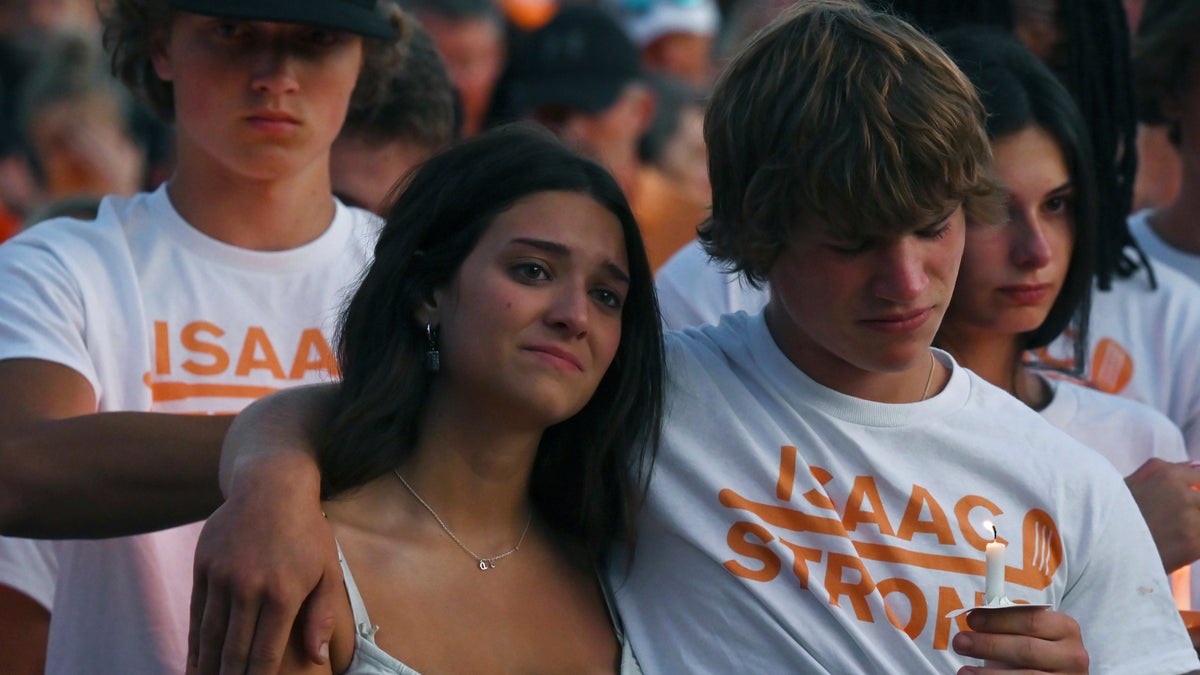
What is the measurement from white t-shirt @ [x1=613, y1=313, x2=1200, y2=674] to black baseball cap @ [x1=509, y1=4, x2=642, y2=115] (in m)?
3.51

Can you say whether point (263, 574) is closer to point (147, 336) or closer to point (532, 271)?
point (532, 271)

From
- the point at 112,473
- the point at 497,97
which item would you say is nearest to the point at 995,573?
the point at 112,473

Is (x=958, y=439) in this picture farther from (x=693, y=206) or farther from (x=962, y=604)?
(x=693, y=206)

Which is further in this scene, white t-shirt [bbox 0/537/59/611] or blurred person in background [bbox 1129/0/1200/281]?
blurred person in background [bbox 1129/0/1200/281]

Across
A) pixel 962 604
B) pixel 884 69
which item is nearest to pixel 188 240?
pixel 884 69

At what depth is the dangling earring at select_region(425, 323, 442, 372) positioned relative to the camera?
294 centimetres

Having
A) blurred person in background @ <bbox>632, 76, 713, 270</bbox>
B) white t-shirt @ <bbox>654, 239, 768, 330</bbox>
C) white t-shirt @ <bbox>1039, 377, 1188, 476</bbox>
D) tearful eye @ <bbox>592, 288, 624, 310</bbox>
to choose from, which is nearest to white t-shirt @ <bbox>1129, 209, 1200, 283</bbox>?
white t-shirt @ <bbox>1039, 377, 1188, 476</bbox>

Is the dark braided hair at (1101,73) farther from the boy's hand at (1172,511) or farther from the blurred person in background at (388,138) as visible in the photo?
the blurred person in background at (388,138)

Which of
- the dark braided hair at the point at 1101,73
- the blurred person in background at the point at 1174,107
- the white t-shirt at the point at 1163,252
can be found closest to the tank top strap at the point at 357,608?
the dark braided hair at the point at 1101,73

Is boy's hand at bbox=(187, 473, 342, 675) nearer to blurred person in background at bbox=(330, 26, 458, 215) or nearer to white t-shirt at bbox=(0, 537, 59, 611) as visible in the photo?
white t-shirt at bbox=(0, 537, 59, 611)

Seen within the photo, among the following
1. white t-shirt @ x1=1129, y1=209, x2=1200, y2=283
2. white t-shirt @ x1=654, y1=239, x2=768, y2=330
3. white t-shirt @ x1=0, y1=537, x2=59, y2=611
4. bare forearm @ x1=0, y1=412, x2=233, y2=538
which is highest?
white t-shirt @ x1=1129, y1=209, x2=1200, y2=283

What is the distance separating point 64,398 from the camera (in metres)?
3.20

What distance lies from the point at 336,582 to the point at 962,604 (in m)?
0.99

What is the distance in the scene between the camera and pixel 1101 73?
4.21 m
